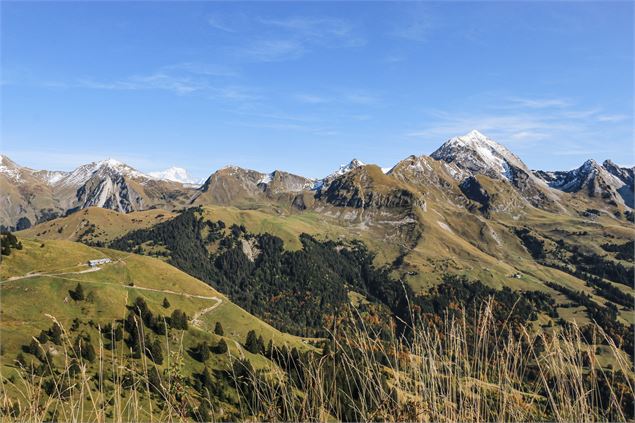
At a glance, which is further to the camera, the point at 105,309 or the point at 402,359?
the point at 105,309

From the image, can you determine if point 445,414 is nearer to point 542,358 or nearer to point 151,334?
point 542,358

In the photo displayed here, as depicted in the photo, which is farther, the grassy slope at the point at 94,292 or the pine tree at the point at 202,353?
the pine tree at the point at 202,353

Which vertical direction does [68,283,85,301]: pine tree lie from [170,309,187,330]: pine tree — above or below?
above

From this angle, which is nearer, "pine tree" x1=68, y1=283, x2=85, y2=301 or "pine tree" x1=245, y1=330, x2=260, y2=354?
"pine tree" x1=68, y1=283, x2=85, y2=301

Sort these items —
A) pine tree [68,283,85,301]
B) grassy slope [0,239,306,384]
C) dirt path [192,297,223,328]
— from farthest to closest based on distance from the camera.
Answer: dirt path [192,297,223,328], pine tree [68,283,85,301], grassy slope [0,239,306,384]

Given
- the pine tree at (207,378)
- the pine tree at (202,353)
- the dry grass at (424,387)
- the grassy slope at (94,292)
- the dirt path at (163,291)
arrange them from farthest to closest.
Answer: the dirt path at (163,291) → the pine tree at (202,353) → the grassy slope at (94,292) → the pine tree at (207,378) → the dry grass at (424,387)

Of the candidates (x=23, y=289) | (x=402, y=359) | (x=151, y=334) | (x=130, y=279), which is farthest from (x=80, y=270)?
(x=402, y=359)

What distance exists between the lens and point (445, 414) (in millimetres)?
7395

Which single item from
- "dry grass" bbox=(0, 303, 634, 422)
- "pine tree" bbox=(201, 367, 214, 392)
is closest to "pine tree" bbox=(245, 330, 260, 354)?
"pine tree" bbox=(201, 367, 214, 392)

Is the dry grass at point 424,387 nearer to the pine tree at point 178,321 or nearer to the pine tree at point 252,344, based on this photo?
the pine tree at point 178,321

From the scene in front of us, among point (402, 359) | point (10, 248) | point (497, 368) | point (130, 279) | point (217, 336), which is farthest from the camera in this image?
point (130, 279)

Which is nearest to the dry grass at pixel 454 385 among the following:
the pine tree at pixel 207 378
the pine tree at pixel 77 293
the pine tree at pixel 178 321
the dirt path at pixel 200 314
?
the pine tree at pixel 207 378

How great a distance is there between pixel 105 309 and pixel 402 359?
12116 cm

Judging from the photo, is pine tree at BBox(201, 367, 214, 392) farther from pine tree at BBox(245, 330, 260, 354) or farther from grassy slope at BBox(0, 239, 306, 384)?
pine tree at BBox(245, 330, 260, 354)
